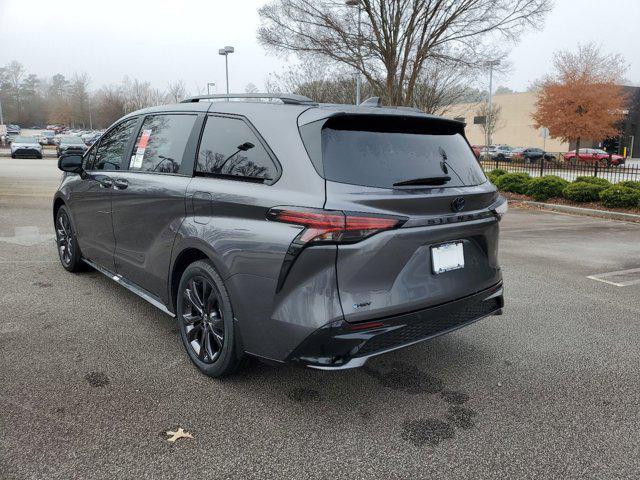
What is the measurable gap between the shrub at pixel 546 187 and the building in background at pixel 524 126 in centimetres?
4029

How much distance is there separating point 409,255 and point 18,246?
627 centimetres

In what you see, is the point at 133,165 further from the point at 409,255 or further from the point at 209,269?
the point at 409,255

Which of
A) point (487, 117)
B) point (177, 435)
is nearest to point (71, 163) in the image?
point (177, 435)

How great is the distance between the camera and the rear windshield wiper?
286 cm

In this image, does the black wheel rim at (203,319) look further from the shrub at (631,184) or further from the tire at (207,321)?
the shrub at (631,184)

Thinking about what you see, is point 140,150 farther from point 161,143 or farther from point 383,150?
point 383,150

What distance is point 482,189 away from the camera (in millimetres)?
3301

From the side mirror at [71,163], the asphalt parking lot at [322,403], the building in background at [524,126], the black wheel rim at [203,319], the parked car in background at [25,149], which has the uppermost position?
the building in background at [524,126]

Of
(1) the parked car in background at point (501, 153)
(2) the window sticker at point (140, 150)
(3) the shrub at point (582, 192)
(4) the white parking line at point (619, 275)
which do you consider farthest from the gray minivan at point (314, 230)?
(1) the parked car in background at point (501, 153)

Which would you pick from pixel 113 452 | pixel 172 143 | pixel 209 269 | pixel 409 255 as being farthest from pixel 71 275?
pixel 409 255

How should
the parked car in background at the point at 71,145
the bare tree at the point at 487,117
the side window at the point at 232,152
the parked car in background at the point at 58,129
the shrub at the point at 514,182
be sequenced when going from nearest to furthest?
1. the side window at the point at 232,152
2. the shrub at the point at 514,182
3. the parked car in background at the point at 71,145
4. the bare tree at the point at 487,117
5. the parked car in background at the point at 58,129

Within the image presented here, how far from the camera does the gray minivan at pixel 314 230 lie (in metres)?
2.63

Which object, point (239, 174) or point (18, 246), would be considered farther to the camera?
point (18, 246)

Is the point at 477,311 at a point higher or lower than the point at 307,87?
lower
